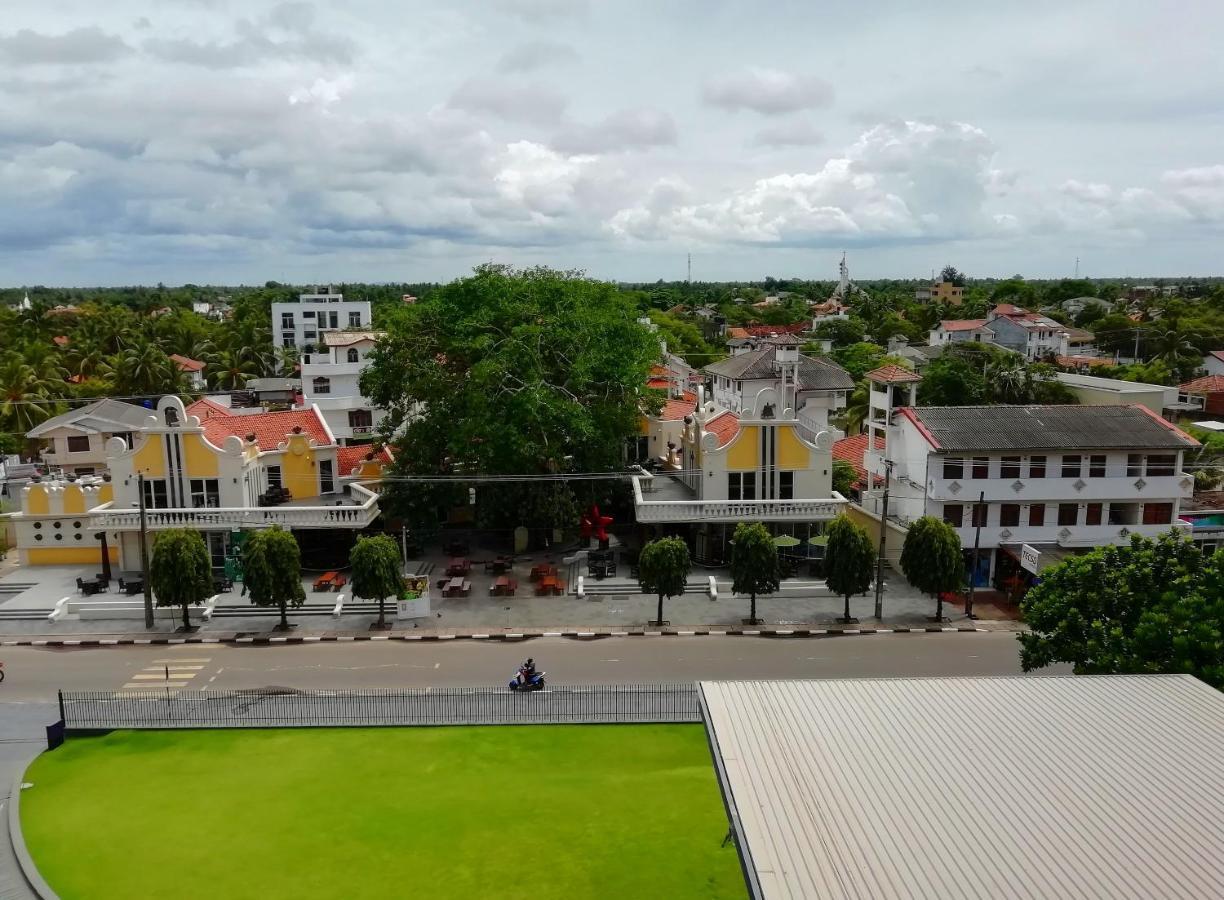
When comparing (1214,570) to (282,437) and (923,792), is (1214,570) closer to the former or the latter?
(923,792)

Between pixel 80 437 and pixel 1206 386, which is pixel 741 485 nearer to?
pixel 80 437

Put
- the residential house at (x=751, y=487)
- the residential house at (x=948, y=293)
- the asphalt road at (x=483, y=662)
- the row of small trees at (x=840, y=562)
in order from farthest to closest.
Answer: the residential house at (x=948, y=293) → the residential house at (x=751, y=487) → the row of small trees at (x=840, y=562) → the asphalt road at (x=483, y=662)

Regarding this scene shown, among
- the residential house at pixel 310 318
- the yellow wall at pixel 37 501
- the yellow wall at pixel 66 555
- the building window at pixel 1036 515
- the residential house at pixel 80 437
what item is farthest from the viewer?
the residential house at pixel 310 318

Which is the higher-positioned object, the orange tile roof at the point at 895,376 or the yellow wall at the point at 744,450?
the orange tile roof at the point at 895,376

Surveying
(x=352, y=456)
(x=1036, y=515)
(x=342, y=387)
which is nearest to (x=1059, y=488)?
(x=1036, y=515)

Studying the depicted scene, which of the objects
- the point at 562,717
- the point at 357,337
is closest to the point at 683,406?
the point at 357,337

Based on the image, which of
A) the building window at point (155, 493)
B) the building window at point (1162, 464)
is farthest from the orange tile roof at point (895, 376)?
the building window at point (155, 493)

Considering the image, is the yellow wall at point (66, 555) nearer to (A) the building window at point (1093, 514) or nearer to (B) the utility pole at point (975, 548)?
(B) the utility pole at point (975, 548)
